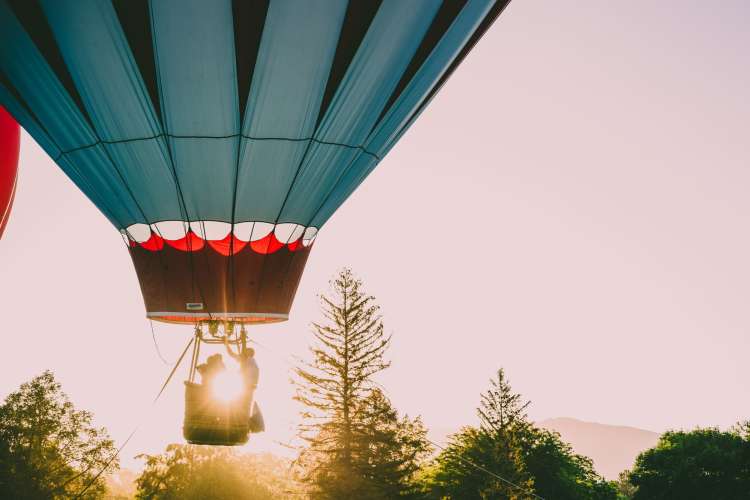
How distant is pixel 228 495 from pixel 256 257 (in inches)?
974

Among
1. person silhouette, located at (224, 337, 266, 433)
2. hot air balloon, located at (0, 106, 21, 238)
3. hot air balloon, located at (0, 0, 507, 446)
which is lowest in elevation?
person silhouette, located at (224, 337, 266, 433)

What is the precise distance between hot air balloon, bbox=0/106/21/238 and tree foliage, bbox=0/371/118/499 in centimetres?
2135

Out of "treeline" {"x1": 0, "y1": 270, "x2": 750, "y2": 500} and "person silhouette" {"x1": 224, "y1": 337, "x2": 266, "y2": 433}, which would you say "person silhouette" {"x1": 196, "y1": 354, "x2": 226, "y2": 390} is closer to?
"person silhouette" {"x1": 224, "y1": 337, "x2": 266, "y2": 433}

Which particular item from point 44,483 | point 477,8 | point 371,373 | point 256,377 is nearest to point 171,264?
point 256,377

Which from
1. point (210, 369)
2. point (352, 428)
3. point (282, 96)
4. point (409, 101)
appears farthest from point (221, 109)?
point (352, 428)

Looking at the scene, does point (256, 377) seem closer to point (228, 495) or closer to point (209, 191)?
point (209, 191)

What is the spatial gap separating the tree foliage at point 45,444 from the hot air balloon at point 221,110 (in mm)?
23815

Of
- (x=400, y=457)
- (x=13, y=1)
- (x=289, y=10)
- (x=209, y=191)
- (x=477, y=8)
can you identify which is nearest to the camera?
(x=13, y=1)

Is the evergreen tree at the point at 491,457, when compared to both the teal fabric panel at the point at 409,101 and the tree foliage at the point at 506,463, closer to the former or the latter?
the tree foliage at the point at 506,463

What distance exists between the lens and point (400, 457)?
798 inches

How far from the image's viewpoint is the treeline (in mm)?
19438

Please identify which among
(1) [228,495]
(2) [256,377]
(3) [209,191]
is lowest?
(1) [228,495]

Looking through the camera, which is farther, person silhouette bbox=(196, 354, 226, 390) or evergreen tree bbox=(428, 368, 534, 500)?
evergreen tree bbox=(428, 368, 534, 500)

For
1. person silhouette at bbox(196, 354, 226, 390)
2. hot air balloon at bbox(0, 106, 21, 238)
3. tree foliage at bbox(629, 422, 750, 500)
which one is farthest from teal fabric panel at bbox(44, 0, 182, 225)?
tree foliage at bbox(629, 422, 750, 500)
